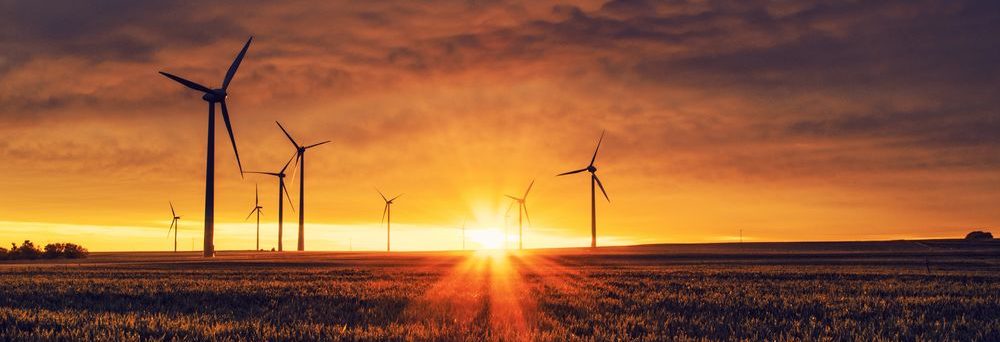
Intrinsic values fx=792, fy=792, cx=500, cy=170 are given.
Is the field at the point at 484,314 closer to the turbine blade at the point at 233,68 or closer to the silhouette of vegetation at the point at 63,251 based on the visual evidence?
the turbine blade at the point at 233,68

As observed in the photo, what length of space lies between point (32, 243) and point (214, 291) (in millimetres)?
129881

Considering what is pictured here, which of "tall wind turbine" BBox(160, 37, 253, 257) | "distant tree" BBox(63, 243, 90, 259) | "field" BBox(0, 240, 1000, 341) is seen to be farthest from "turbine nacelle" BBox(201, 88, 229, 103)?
"field" BBox(0, 240, 1000, 341)

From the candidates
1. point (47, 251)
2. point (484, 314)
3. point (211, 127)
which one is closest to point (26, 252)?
point (47, 251)

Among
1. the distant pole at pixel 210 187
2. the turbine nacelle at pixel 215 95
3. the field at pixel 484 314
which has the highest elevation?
the turbine nacelle at pixel 215 95

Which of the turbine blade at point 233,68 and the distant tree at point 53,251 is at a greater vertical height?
the turbine blade at point 233,68

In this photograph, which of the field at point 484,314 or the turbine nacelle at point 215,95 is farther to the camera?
the turbine nacelle at point 215,95

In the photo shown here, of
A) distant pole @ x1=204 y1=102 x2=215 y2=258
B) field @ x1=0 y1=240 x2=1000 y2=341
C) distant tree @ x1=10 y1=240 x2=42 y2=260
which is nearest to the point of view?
field @ x1=0 y1=240 x2=1000 y2=341

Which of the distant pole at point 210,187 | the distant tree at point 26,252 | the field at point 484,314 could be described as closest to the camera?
the field at point 484,314

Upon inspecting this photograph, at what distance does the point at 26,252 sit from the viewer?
133750 mm

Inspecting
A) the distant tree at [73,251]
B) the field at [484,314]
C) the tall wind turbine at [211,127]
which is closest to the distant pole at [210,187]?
the tall wind turbine at [211,127]

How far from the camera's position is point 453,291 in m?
29.0

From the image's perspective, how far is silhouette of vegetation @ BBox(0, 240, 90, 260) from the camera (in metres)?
132

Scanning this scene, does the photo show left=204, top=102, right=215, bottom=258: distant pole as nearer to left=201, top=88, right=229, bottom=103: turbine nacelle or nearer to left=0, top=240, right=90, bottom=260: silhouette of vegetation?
left=201, top=88, right=229, bottom=103: turbine nacelle

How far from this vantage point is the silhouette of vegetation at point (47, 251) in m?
132
